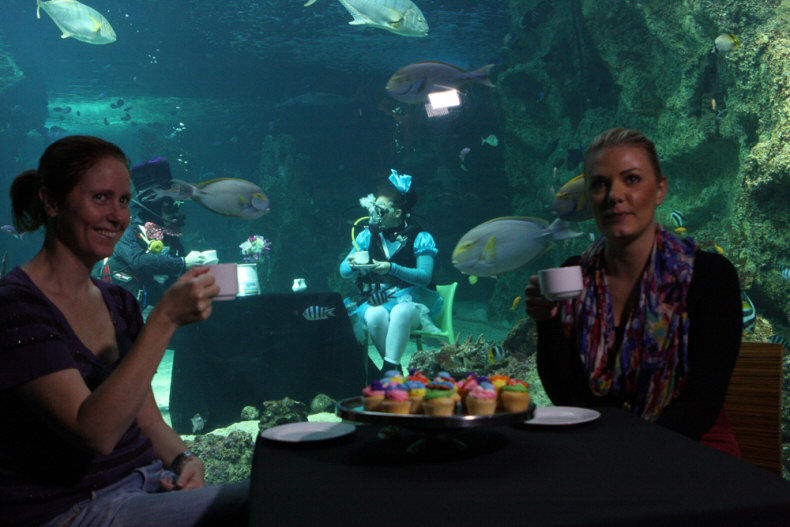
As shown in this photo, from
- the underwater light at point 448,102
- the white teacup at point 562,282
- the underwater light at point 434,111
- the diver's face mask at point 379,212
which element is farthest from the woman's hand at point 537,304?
the underwater light at point 434,111

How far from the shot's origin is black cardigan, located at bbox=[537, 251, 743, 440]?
66.2 inches

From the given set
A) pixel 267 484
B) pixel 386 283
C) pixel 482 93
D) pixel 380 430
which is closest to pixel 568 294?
pixel 380 430

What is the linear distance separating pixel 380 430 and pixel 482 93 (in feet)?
47.5

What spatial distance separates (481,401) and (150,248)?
5600 mm

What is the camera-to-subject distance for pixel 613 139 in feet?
6.27

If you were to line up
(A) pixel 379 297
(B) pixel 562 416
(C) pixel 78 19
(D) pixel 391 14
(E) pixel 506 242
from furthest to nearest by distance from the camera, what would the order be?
(C) pixel 78 19, (D) pixel 391 14, (A) pixel 379 297, (E) pixel 506 242, (B) pixel 562 416

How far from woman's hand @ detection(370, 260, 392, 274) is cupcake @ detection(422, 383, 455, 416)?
4674 mm

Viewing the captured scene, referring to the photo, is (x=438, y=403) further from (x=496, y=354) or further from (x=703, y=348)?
(x=496, y=354)

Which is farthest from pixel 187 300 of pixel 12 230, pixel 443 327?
pixel 12 230

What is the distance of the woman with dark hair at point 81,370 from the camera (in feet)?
4.15

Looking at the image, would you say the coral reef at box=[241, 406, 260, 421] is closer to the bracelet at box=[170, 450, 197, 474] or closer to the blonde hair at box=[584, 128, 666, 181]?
the bracelet at box=[170, 450, 197, 474]

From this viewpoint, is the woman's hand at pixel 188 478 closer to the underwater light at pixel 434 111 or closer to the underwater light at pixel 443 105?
the underwater light at pixel 443 105

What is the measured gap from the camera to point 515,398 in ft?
4.23

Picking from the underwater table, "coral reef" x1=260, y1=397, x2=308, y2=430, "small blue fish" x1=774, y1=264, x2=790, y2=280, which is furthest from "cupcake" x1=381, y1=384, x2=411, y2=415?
"small blue fish" x1=774, y1=264, x2=790, y2=280
